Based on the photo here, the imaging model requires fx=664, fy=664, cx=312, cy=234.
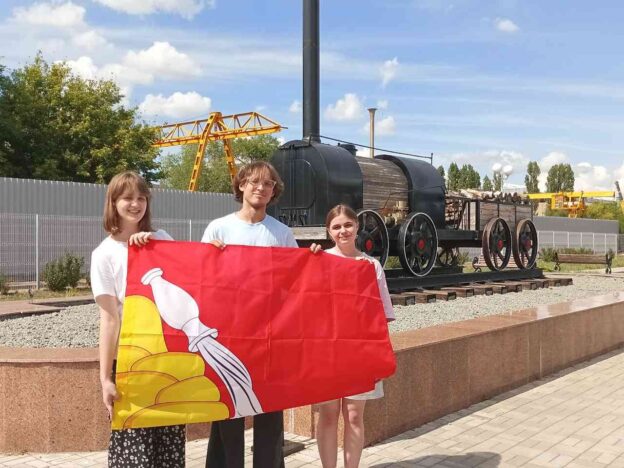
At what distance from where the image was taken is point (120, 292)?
117 inches

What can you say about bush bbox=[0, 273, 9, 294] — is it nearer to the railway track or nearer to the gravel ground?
the gravel ground

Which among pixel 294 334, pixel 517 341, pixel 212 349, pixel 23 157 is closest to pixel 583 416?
pixel 517 341

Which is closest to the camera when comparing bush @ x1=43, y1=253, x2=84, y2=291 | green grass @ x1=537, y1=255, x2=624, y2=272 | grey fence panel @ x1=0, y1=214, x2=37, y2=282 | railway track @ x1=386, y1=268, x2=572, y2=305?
railway track @ x1=386, y1=268, x2=572, y2=305

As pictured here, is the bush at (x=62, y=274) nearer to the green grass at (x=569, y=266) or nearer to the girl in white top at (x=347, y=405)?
the girl in white top at (x=347, y=405)

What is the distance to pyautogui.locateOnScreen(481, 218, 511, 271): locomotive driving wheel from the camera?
49.1 ft

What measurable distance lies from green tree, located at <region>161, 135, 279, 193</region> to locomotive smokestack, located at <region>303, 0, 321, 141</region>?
54.8 m

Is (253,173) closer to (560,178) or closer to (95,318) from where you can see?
(95,318)

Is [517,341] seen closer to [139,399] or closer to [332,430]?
[332,430]

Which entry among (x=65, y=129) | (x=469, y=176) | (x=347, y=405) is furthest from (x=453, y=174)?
(x=347, y=405)

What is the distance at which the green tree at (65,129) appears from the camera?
96.7 ft

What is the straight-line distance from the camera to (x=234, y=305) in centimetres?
324

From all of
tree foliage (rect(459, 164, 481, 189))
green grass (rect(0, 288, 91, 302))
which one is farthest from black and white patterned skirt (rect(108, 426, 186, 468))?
tree foliage (rect(459, 164, 481, 189))

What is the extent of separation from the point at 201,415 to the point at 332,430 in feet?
3.11

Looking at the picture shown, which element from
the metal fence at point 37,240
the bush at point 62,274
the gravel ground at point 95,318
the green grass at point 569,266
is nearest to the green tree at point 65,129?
the metal fence at point 37,240
